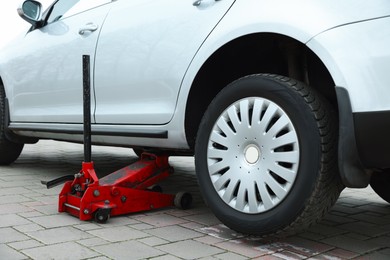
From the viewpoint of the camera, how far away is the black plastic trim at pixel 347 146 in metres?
1.87

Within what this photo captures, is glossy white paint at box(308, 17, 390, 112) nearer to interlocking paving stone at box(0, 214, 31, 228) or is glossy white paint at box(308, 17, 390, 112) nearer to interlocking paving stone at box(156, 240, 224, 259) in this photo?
interlocking paving stone at box(156, 240, 224, 259)

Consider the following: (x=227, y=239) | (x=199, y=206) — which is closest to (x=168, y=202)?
(x=199, y=206)

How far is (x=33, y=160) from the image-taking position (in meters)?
5.41

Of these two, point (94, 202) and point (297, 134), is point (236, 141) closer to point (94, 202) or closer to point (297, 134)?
point (297, 134)

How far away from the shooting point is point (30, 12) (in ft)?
13.0

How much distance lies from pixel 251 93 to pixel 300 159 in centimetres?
41

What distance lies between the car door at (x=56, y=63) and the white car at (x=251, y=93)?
0.02 metres

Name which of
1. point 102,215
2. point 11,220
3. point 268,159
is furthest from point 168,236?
point 11,220

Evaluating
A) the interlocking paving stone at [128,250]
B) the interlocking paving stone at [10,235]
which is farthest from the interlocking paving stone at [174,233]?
the interlocking paving stone at [10,235]

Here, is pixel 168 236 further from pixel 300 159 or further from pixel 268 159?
pixel 300 159

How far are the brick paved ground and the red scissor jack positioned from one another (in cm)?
6

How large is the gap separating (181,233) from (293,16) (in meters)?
1.27

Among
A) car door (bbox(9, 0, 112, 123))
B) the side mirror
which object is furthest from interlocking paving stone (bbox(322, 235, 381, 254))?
the side mirror

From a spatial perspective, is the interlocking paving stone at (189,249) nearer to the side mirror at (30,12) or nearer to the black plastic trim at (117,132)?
the black plastic trim at (117,132)
